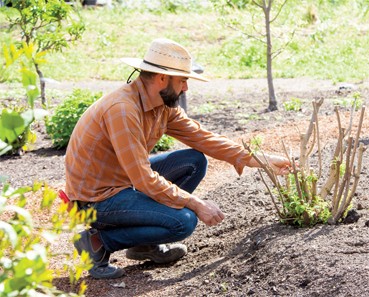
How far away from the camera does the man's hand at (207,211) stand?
4.51 metres

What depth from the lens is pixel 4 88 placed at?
11.5 metres

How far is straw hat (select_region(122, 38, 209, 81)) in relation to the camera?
4.53m

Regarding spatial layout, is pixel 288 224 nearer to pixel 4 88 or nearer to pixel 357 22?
pixel 4 88

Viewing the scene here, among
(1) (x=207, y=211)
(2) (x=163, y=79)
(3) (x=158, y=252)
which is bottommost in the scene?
(3) (x=158, y=252)

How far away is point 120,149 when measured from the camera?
14.5 feet

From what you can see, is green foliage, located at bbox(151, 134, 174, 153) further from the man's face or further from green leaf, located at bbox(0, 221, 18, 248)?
green leaf, located at bbox(0, 221, 18, 248)

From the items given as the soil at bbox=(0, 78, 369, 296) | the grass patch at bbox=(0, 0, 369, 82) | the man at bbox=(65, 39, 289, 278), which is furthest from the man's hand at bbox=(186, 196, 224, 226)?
the grass patch at bbox=(0, 0, 369, 82)

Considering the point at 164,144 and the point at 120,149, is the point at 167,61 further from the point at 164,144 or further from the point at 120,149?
the point at 164,144

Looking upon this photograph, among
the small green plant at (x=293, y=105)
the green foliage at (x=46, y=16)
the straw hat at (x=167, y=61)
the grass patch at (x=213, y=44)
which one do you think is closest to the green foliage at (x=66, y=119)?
the green foliage at (x=46, y=16)

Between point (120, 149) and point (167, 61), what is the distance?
0.56 meters

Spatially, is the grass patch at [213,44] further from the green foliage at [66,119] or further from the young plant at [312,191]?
the young plant at [312,191]

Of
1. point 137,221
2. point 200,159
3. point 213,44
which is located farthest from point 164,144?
point 213,44

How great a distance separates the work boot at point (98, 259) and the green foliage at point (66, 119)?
10.7 feet

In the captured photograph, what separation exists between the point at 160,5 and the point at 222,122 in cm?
897
